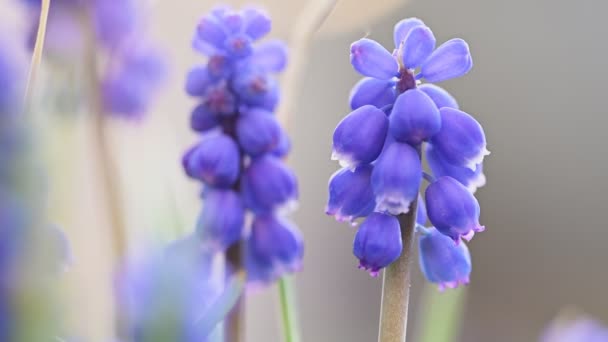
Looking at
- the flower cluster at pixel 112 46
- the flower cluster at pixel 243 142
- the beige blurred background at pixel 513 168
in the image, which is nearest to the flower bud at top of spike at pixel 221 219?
the flower cluster at pixel 243 142

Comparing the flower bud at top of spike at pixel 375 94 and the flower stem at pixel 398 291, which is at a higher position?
the flower bud at top of spike at pixel 375 94

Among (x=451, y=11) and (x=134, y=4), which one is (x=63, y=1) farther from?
(x=451, y=11)

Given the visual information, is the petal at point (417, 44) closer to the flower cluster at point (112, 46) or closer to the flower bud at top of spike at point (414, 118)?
the flower bud at top of spike at point (414, 118)

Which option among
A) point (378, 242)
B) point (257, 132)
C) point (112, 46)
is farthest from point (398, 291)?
point (112, 46)

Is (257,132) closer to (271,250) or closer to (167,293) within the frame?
(271,250)

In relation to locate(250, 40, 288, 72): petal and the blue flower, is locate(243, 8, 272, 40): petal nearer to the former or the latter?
locate(250, 40, 288, 72): petal
